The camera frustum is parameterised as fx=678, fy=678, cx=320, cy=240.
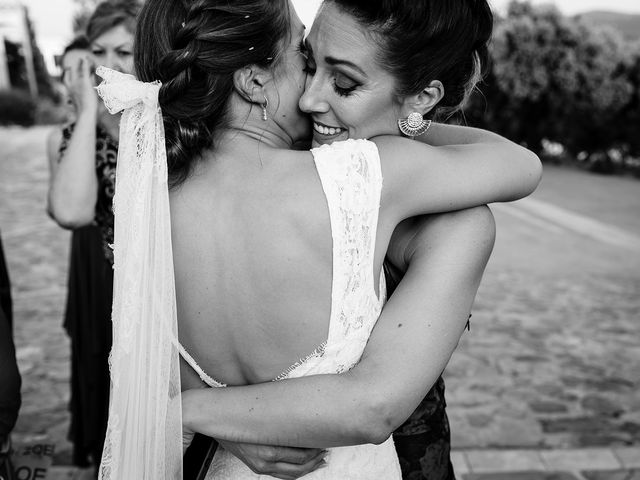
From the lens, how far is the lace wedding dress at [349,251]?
56.1 inches

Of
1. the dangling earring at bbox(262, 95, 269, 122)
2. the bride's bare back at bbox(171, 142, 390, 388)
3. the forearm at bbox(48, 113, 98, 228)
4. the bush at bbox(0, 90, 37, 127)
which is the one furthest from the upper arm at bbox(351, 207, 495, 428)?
the bush at bbox(0, 90, 37, 127)

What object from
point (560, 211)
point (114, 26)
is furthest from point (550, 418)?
point (560, 211)

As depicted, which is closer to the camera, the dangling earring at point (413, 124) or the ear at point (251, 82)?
the ear at point (251, 82)

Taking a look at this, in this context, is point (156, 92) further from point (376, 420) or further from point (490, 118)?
point (490, 118)

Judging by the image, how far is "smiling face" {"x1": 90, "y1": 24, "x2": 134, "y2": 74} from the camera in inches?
121

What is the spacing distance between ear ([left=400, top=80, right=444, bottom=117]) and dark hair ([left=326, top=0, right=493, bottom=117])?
0.07ft

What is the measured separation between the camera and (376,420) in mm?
1445

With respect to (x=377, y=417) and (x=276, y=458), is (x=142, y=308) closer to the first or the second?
(x=276, y=458)

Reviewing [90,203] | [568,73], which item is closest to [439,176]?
[90,203]

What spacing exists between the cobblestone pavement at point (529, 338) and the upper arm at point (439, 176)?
253cm

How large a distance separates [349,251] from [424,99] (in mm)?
602

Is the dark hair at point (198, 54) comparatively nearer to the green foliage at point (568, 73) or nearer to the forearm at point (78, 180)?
the forearm at point (78, 180)

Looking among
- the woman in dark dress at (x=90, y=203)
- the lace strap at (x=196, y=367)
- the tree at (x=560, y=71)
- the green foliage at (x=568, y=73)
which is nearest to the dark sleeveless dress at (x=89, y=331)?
the woman in dark dress at (x=90, y=203)

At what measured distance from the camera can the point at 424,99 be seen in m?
1.83
